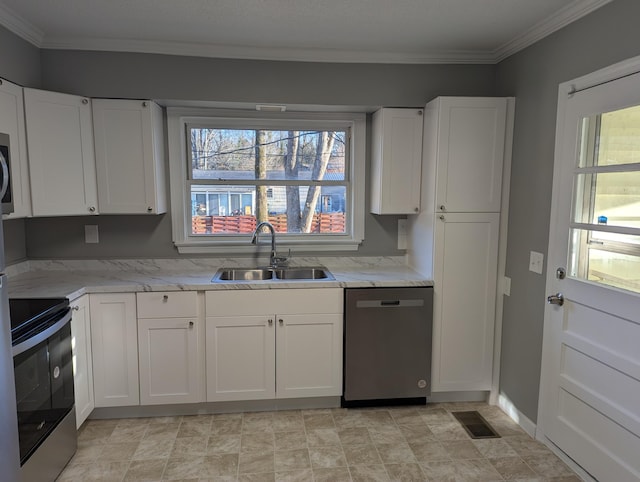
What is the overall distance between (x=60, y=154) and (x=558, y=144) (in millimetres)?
2887

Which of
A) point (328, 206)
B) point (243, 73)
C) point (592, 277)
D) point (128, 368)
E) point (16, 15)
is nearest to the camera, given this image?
point (592, 277)

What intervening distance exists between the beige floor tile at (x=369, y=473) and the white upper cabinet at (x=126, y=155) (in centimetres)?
203

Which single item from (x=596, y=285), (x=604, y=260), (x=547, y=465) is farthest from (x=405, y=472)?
(x=604, y=260)

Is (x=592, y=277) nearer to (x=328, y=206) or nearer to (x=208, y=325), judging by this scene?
(x=328, y=206)

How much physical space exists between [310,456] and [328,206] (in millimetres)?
1785

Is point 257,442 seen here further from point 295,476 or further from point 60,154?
point 60,154

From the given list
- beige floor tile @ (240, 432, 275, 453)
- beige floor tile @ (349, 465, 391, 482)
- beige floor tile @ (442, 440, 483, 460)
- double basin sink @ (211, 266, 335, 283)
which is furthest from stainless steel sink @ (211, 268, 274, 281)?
beige floor tile @ (442, 440, 483, 460)

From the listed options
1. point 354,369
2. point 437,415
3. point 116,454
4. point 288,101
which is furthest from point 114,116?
point 437,415

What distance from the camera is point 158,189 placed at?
2885 millimetres

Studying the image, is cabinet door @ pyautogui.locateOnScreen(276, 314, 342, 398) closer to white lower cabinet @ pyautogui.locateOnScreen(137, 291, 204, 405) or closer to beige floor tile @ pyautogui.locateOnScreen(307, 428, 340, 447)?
beige floor tile @ pyautogui.locateOnScreen(307, 428, 340, 447)

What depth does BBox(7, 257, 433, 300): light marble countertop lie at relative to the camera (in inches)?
102

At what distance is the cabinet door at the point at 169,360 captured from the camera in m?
2.66

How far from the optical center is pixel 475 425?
2.68 m

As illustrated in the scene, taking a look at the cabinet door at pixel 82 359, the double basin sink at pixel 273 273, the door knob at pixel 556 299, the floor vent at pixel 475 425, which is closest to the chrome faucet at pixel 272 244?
the double basin sink at pixel 273 273
